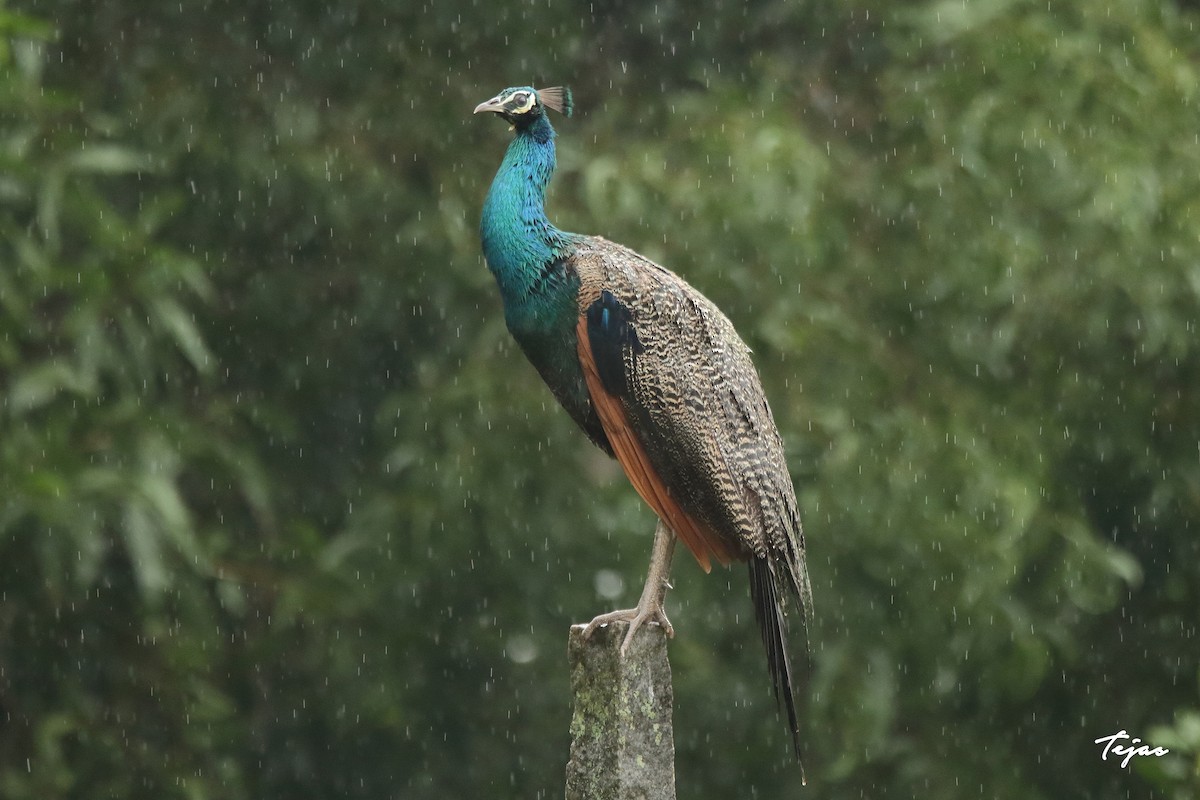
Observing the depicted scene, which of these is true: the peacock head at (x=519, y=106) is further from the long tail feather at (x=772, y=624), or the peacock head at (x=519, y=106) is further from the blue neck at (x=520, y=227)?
the long tail feather at (x=772, y=624)

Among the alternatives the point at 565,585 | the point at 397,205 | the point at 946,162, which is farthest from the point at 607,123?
the point at 565,585

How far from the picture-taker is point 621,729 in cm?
374

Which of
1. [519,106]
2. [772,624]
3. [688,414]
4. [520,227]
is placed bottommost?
[772,624]

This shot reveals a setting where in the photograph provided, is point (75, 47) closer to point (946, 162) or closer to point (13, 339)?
point (13, 339)

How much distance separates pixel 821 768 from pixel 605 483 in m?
1.54

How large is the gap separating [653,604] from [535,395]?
353 cm

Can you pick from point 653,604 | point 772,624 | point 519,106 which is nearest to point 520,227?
point 519,106

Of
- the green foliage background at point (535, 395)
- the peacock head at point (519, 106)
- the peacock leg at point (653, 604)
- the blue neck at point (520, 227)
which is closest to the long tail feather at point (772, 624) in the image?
the peacock leg at point (653, 604)

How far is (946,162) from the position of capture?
7.75 m

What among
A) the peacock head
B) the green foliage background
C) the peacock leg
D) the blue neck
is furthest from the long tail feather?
the green foliage background

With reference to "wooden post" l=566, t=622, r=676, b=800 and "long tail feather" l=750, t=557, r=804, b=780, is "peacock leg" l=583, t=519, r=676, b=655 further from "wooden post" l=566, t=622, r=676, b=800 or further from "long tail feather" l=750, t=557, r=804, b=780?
"long tail feather" l=750, t=557, r=804, b=780

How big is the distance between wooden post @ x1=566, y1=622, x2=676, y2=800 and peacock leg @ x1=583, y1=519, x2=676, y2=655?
0.22 feet

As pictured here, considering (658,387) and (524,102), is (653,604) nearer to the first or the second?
(658,387)

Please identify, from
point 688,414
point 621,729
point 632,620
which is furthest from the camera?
point 688,414
